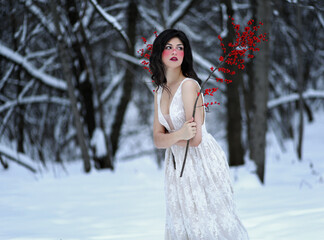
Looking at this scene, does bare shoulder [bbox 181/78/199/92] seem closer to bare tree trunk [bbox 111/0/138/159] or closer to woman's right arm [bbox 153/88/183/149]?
woman's right arm [bbox 153/88/183/149]

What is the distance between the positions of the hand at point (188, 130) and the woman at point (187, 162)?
0.11 ft

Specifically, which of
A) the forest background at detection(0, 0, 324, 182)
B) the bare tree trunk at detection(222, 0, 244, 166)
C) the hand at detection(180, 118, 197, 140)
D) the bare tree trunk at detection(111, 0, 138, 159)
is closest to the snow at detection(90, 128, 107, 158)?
the forest background at detection(0, 0, 324, 182)

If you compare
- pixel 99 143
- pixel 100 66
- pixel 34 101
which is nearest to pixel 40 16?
pixel 34 101

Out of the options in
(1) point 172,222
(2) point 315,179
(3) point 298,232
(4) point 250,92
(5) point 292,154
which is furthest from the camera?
(4) point 250,92

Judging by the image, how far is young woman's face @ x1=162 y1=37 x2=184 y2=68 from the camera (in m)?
2.49

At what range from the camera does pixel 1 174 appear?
270 inches

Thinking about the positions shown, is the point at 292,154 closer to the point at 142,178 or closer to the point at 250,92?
the point at 250,92

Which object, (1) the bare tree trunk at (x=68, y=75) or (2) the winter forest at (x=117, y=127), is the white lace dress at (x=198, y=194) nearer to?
(2) the winter forest at (x=117, y=127)

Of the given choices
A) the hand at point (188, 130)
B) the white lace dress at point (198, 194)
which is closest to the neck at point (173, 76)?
the white lace dress at point (198, 194)

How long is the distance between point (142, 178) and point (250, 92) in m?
4.06

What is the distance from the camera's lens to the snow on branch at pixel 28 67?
6.87m

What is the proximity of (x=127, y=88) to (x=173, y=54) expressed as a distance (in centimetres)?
597

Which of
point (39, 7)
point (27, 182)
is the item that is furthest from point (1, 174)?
point (39, 7)

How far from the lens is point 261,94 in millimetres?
5648
